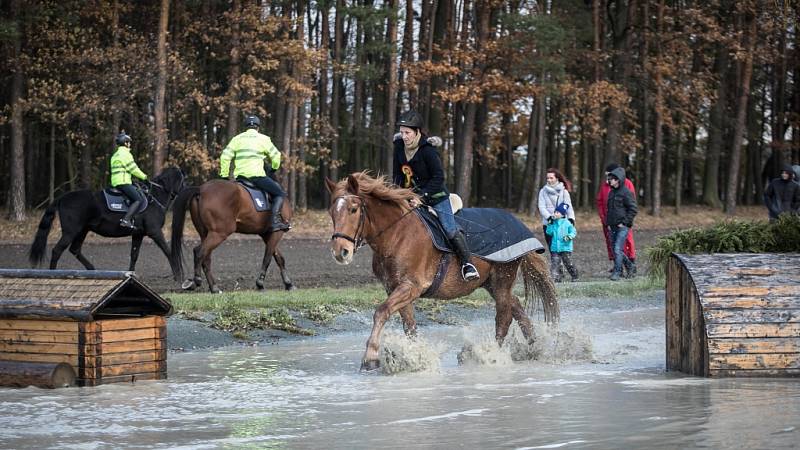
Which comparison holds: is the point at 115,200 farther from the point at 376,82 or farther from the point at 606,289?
the point at 376,82

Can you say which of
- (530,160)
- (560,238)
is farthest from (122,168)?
(530,160)

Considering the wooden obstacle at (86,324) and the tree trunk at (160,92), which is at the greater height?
the tree trunk at (160,92)

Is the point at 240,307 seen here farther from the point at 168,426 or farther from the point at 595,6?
the point at 595,6

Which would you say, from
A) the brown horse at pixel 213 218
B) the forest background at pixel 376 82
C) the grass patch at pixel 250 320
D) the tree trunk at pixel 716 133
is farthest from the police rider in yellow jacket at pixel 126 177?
the tree trunk at pixel 716 133

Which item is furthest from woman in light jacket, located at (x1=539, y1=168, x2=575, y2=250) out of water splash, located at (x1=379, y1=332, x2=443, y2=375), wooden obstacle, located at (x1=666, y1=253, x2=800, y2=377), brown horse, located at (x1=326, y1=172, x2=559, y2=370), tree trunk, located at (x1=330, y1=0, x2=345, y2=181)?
tree trunk, located at (x1=330, y1=0, x2=345, y2=181)

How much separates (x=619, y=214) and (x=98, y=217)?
9.25m

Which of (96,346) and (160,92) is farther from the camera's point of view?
(160,92)

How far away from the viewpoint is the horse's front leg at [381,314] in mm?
11461

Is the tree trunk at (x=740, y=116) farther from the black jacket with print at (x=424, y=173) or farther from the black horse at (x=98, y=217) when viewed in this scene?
the black jacket with print at (x=424, y=173)

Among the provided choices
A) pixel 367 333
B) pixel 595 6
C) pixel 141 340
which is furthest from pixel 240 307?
pixel 595 6

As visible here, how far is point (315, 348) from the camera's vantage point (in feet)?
45.8

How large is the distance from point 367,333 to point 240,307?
172 cm

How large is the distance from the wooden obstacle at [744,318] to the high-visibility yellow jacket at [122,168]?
12012mm

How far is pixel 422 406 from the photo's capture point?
9555mm
